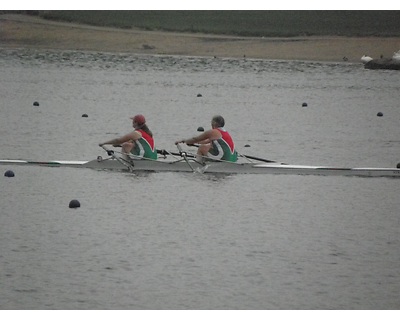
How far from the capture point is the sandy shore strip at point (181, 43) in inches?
1828

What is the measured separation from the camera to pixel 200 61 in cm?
7600

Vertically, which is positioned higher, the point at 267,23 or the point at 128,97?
the point at 267,23

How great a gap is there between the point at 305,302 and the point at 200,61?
6167 cm

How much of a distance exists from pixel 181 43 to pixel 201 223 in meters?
42.1

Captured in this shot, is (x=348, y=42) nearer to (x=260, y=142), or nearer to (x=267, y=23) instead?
(x=267, y=23)

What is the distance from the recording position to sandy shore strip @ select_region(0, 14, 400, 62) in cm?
4644

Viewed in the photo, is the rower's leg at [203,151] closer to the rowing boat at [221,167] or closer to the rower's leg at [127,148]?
the rowing boat at [221,167]

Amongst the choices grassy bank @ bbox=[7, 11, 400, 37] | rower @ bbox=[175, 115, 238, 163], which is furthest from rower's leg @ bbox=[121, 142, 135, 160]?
grassy bank @ bbox=[7, 11, 400, 37]

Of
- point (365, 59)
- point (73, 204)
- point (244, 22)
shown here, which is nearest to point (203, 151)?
point (73, 204)

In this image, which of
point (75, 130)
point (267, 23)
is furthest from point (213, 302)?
point (267, 23)

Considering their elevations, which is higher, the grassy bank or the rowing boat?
the grassy bank

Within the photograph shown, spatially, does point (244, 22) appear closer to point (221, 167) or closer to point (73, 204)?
point (221, 167)

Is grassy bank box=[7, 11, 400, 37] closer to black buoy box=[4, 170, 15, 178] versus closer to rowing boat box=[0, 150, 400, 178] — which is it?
rowing boat box=[0, 150, 400, 178]

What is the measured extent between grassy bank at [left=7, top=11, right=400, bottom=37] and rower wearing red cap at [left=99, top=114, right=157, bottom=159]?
9876 millimetres
